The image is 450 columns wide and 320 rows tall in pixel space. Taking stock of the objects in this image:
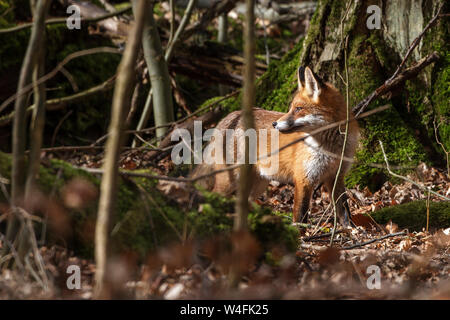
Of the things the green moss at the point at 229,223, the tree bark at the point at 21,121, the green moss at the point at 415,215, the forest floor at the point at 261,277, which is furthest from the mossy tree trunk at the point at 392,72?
the tree bark at the point at 21,121

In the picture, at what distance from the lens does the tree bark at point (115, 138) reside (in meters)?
2.27

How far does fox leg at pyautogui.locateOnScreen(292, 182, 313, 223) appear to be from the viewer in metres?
5.93

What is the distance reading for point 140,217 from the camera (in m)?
3.18

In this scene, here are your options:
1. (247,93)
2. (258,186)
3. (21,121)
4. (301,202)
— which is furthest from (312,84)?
(21,121)

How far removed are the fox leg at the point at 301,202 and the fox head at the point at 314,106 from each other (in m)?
0.81

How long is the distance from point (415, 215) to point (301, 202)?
1.38 metres

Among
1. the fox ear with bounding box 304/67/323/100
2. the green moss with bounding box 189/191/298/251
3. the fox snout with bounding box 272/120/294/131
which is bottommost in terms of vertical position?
the green moss with bounding box 189/191/298/251

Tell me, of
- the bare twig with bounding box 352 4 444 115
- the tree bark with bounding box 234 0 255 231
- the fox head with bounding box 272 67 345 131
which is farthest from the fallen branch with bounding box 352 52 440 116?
the tree bark with bounding box 234 0 255 231

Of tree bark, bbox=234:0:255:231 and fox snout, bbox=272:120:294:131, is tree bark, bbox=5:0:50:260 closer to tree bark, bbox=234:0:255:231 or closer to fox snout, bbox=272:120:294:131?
tree bark, bbox=234:0:255:231

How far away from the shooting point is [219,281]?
2852mm

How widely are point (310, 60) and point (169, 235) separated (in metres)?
5.03

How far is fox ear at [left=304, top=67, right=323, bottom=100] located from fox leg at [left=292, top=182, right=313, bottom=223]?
1.18m
